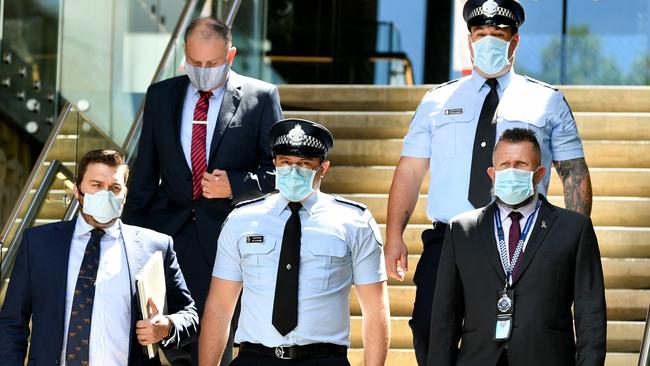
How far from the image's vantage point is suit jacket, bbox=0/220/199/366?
605 centimetres

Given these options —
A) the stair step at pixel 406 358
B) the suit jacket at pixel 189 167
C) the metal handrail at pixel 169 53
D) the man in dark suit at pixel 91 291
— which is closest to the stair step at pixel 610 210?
the metal handrail at pixel 169 53

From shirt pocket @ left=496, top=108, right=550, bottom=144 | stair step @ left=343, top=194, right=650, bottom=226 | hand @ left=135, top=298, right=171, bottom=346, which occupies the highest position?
shirt pocket @ left=496, top=108, right=550, bottom=144

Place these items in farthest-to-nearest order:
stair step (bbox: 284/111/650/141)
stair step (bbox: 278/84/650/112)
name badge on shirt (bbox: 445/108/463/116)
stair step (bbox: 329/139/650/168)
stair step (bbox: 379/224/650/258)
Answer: stair step (bbox: 278/84/650/112)
stair step (bbox: 284/111/650/141)
stair step (bbox: 329/139/650/168)
stair step (bbox: 379/224/650/258)
name badge on shirt (bbox: 445/108/463/116)

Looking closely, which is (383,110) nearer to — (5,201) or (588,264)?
(5,201)

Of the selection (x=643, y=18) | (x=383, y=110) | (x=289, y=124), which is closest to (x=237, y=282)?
(x=289, y=124)

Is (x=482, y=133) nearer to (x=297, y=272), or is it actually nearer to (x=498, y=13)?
(x=498, y=13)

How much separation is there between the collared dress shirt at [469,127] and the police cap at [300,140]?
711mm

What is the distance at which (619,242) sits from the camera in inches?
369

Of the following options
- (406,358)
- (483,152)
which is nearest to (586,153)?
(406,358)

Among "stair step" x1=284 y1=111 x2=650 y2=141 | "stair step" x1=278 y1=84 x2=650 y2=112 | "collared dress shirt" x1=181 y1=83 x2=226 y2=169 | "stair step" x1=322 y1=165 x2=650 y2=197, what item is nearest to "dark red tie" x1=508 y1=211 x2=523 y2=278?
"collared dress shirt" x1=181 y1=83 x2=226 y2=169

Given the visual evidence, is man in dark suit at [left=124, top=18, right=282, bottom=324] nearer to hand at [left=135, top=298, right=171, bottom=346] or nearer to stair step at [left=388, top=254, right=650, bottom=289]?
hand at [left=135, top=298, right=171, bottom=346]

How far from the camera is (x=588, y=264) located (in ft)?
18.8

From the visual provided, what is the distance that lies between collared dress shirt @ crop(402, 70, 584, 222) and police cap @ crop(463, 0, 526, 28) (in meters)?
0.26

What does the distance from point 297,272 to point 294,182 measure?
35 centimetres
